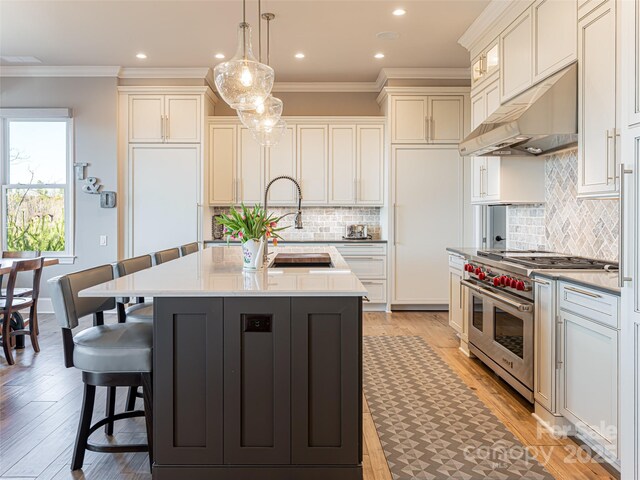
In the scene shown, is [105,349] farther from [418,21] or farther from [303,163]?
[303,163]

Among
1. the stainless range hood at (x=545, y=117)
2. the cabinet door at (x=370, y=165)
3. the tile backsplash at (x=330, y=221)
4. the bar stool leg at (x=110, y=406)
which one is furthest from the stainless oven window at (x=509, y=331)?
the tile backsplash at (x=330, y=221)

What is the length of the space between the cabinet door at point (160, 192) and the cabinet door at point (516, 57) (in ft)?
12.0

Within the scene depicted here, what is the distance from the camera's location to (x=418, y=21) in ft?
14.8

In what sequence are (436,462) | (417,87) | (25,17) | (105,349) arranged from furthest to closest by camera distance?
(417,87) → (25,17) → (436,462) → (105,349)

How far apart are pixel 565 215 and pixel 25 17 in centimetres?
499

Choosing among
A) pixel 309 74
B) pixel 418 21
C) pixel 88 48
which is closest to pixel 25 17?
pixel 88 48

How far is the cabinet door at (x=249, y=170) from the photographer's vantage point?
20.5ft

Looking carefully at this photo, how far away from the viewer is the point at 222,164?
6.27 metres

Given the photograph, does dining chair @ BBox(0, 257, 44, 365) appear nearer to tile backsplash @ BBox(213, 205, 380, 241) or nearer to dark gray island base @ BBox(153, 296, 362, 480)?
dark gray island base @ BBox(153, 296, 362, 480)

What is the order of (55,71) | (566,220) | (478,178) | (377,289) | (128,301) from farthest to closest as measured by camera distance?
(377,289) → (55,71) → (478,178) → (566,220) → (128,301)

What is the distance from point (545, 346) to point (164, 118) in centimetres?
502

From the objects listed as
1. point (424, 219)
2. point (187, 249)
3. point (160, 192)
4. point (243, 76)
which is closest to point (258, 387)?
point (243, 76)

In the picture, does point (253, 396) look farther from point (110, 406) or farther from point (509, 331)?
point (509, 331)

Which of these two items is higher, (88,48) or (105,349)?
(88,48)
